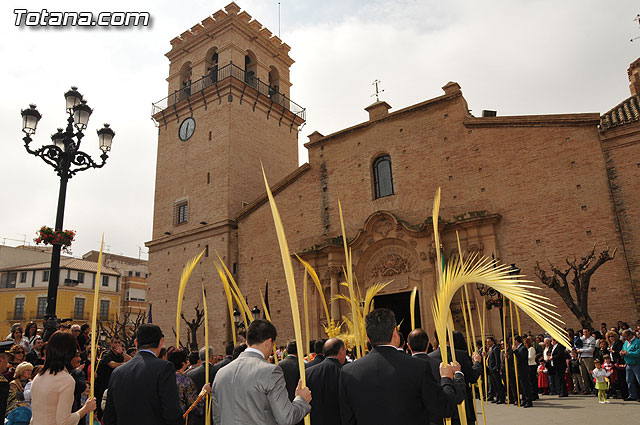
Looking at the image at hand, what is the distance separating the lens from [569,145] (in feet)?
59.1

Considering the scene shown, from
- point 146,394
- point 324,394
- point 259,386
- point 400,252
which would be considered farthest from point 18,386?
point 400,252

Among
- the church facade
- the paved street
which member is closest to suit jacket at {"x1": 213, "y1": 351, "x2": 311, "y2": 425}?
the paved street

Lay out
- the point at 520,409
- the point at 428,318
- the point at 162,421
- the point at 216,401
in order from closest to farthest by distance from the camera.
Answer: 1. the point at 216,401
2. the point at 162,421
3. the point at 520,409
4. the point at 428,318

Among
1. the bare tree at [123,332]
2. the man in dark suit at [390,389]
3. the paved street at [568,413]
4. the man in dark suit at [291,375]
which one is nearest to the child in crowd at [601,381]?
the paved street at [568,413]

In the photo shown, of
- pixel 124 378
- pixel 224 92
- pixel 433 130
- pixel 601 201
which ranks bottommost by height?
pixel 124 378

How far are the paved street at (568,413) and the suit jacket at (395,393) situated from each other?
22.3ft

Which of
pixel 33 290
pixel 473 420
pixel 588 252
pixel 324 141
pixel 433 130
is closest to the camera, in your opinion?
pixel 473 420

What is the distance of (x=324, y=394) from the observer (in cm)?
473

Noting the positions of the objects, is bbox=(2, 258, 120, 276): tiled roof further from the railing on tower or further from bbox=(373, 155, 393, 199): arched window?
bbox=(373, 155, 393, 199): arched window

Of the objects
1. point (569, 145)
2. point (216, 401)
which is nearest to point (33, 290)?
point (569, 145)

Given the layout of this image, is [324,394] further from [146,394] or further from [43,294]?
[43,294]

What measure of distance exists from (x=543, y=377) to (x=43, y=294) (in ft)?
154

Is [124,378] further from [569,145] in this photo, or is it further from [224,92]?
[224,92]

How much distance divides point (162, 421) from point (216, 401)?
0.62 meters
